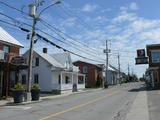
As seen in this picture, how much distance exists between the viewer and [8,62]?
31906 millimetres

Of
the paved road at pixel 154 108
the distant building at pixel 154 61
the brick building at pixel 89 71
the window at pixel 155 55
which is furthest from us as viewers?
the brick building at pixel 89 71

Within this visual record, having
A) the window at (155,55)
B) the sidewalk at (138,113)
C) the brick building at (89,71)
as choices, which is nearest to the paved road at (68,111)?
the sidewalk at (138,113)

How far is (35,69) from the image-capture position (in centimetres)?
5178

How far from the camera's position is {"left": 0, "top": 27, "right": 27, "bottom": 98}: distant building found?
32.2 meters

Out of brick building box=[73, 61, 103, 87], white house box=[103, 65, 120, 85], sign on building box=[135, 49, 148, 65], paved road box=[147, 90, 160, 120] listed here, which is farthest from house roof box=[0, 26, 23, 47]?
white house box=[103, 65, 120, 85]

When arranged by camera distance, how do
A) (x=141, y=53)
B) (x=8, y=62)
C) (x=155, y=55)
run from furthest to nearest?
(x=141, y=53) → (x=155, y=55) → (x=8, y=62)

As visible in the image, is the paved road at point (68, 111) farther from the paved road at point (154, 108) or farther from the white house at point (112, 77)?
the white house at point (112, 77)

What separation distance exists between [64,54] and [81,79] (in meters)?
15.0

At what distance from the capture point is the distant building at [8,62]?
32.2 m

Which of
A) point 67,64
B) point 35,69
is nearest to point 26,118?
point 35,69

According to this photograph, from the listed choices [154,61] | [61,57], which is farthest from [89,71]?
[154,61]

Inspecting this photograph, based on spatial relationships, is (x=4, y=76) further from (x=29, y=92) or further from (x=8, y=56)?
(x=29, y=92)

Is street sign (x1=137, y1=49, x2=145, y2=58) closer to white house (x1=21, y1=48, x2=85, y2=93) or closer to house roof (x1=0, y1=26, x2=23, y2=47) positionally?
white house (x1=21, y1=48, x2=85, y2=93)

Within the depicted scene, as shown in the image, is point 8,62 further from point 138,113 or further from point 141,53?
point 141,53
